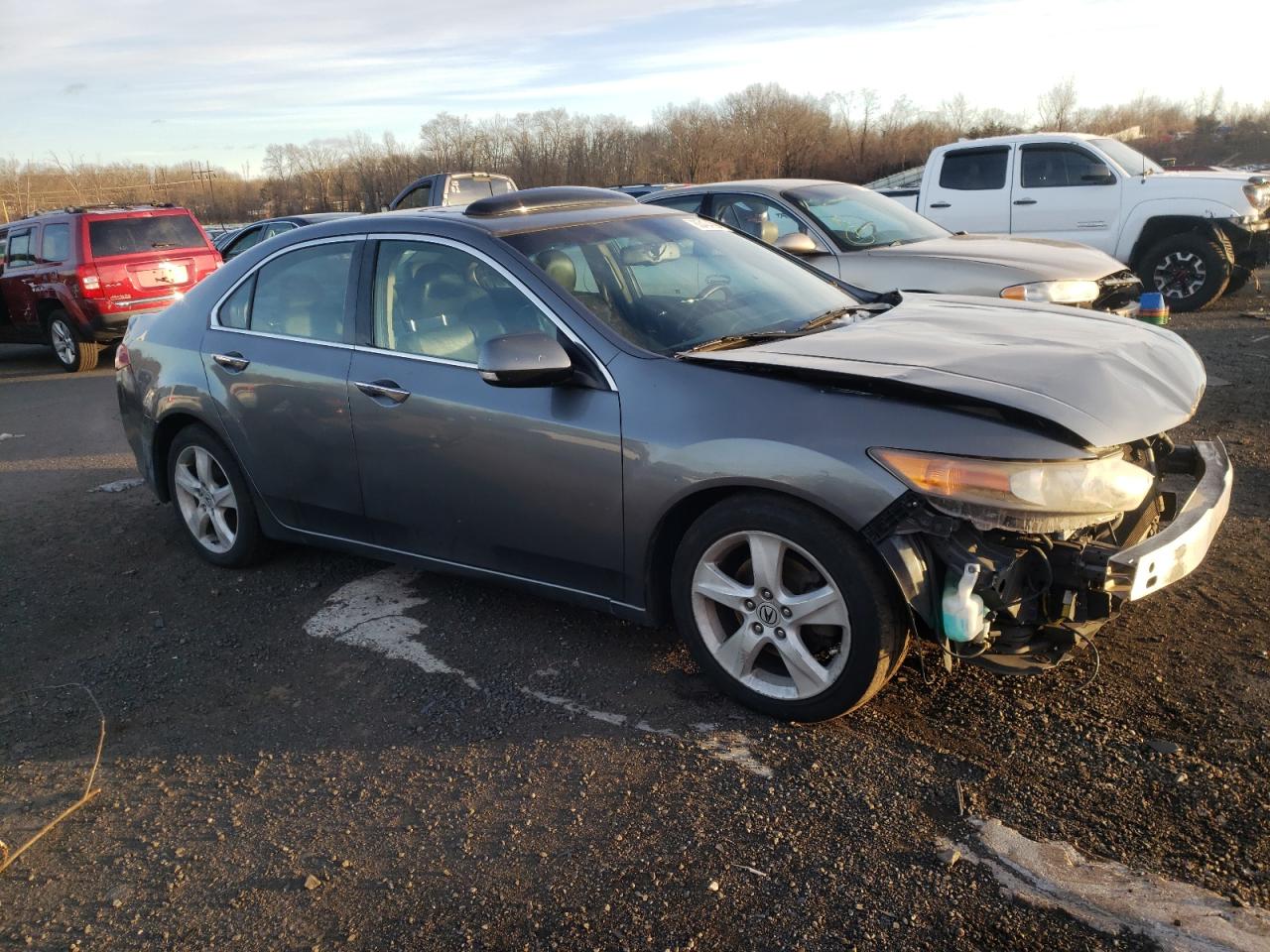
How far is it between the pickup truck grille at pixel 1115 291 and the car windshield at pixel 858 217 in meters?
1.40

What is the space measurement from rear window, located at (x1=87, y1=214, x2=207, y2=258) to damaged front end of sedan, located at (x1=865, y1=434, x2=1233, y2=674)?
12.3 metres

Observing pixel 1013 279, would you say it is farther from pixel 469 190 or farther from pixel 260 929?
pixel 469 190

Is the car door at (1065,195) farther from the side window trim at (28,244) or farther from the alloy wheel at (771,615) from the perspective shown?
the side window trim at (28,244)

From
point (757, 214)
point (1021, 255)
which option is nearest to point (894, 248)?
point (1021, 255)

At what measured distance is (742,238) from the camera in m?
4.87

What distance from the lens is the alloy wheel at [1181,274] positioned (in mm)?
11391

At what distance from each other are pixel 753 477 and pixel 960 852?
1.21 metres

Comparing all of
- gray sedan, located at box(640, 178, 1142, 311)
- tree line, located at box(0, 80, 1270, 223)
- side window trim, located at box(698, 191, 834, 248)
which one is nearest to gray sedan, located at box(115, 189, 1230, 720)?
gray sedan, located at box(640, 178, 1142, 311)

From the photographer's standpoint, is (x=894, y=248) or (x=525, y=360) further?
(x=894, y=248)

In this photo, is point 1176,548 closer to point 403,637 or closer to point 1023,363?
point 1023,363

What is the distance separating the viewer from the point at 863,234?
806cm

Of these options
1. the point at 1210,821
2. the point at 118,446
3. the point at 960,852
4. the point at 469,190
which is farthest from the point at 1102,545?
the point at 469,190

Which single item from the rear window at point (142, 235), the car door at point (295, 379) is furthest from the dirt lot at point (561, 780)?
the rear window at point (142, 235)

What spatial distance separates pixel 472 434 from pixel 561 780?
1359 millimetres
